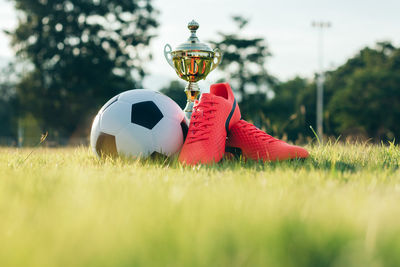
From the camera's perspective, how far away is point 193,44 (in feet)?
14.3

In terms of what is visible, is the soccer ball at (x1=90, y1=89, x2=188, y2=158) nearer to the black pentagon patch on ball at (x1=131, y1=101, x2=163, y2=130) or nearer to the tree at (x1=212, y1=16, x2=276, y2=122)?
the black pentagon patch on ball at (x1=131, y1=101, x2=163, y2=130)

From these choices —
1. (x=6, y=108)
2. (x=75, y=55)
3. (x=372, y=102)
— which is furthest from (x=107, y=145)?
(x=6, y=108)

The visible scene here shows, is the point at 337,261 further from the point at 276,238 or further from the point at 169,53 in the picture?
the point at 169,53

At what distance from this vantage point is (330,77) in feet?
→ 132

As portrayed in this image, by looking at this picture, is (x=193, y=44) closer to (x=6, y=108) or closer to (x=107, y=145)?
(x=107, y=145)

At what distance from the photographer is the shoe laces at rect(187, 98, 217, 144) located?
114 inches

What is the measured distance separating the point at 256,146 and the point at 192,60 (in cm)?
174

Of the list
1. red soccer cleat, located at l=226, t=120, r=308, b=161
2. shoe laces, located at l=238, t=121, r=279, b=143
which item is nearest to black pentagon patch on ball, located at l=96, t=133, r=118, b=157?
red soccer cleat, located at l=226, t=120, r=308, b=161

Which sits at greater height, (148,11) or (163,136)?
(148,11)

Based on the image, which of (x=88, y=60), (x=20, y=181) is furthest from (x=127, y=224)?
(x=88, y=60)

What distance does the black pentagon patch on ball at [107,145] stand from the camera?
9.95 feet

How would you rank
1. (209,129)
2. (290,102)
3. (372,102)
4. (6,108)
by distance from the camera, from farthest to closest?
(290,102)
(6,108)
(372,102)
(209,129)

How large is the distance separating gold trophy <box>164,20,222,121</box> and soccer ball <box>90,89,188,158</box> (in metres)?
1.05

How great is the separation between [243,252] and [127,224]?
14.6 inches
